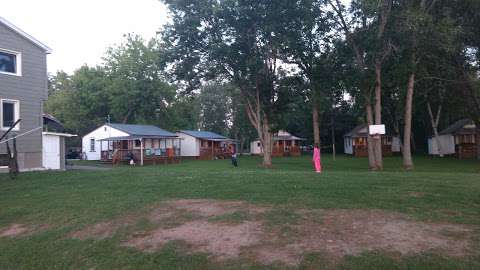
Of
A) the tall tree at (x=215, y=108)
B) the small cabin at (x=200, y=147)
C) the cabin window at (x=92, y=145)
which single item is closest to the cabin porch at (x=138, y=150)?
the cabin window at (x=92, y=145)

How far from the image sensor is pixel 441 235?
716cm

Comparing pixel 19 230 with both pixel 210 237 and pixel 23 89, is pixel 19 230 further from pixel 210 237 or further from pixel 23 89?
pixel 23 89

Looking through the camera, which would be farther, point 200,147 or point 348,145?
point 348,145

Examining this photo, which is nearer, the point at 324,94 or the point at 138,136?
the point at 324,94

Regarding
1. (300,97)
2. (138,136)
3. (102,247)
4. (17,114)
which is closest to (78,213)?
(102,247)

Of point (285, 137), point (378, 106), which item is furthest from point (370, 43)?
point (285, 137)

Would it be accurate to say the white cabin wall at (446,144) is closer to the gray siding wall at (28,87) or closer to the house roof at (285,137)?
the house roof at (285,137)

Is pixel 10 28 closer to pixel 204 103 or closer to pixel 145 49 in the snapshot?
pixel 145 49

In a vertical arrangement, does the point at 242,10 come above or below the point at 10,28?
above

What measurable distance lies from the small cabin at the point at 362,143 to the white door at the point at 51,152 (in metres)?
35.4

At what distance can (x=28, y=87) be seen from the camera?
2317cm

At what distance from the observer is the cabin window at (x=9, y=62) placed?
22161 mm

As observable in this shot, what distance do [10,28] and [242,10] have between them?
1328cm

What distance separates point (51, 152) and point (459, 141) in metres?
39.8
